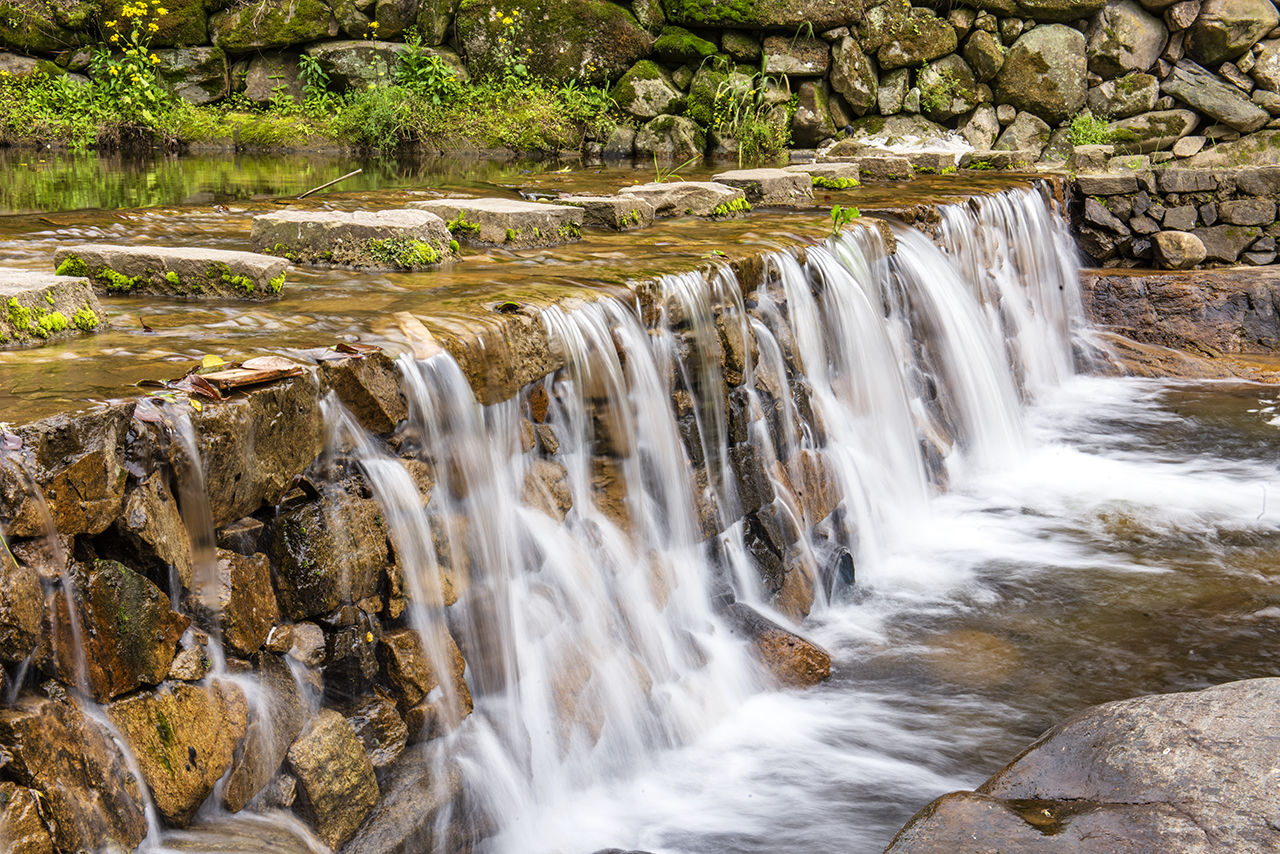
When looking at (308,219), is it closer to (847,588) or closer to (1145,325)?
(847,588)

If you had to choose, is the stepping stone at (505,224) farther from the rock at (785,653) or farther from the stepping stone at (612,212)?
the rock at (785,653)

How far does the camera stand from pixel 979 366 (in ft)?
25.5

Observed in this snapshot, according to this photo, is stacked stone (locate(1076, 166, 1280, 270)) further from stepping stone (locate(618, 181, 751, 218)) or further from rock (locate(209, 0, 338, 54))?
rock (locate(209, 0, 338, 54))

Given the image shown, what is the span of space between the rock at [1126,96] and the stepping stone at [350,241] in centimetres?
1272

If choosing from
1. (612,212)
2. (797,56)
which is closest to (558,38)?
(797,56)

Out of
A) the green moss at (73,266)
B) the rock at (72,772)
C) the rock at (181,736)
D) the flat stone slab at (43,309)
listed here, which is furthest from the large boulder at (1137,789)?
the green moss at (73,266)

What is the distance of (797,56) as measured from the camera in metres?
14.8

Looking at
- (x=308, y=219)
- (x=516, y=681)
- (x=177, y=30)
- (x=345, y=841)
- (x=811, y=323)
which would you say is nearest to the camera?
(x=345, y=841)

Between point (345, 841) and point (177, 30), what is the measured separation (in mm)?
16416

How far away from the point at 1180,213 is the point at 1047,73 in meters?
4.73

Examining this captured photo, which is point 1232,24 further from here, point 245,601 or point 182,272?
point 245,601

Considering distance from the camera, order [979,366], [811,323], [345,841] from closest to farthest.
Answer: [345,841] < [811,323] < [979,366]

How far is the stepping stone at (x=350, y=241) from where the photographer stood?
5180 mm

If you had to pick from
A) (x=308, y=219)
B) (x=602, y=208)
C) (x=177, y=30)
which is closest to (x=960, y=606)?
(x=602, y=208)
